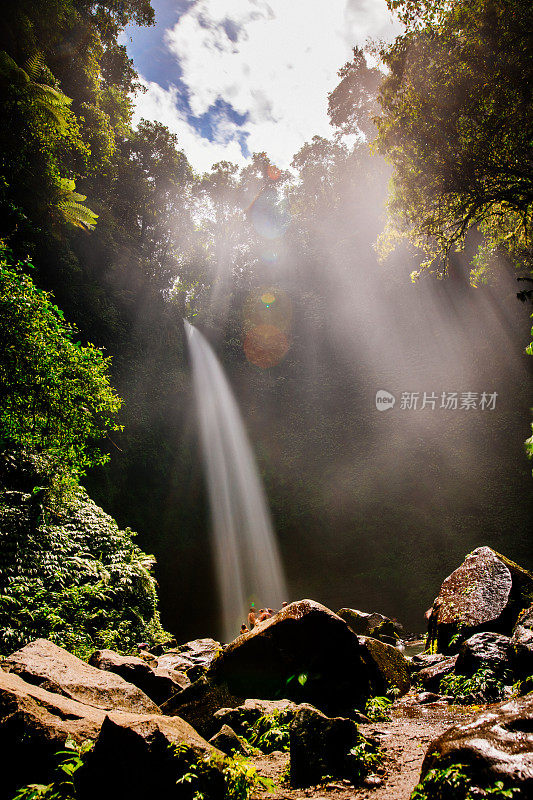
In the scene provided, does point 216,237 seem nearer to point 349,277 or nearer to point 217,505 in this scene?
point 349,277

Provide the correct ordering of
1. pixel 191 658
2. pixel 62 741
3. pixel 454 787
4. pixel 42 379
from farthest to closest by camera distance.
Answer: pixel 191 658, pixel 42 379, pixel 62 741, pixel 454 787

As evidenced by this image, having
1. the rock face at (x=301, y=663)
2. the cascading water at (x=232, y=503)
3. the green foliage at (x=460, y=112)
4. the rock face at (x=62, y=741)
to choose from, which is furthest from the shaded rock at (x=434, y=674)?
the cascading water at (x=232, y=503)

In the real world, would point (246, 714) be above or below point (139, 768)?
below

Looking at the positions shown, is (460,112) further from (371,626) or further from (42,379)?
(371,626)

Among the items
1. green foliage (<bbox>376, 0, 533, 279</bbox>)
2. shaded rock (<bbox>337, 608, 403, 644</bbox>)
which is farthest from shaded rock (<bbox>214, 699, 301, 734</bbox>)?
green foliage (<bbox>376, 0, 533, 279</bbox>)

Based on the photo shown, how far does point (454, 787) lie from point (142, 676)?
4.00 metres

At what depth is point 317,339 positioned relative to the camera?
19391 mm

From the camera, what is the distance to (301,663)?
3707 millimetres

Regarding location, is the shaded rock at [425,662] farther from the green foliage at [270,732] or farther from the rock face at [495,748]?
the rock face at [495,748]

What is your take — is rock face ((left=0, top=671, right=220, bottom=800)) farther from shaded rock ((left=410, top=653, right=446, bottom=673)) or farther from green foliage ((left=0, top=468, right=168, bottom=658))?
shaded rock ((left=410, top=653, right=446, bottom=673))

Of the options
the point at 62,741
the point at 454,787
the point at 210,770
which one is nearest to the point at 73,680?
the point at 62,741

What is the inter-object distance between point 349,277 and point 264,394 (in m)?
8.32

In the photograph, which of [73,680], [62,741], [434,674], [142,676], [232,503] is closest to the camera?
[62,741]

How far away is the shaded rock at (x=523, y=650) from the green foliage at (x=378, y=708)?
4.23ft
